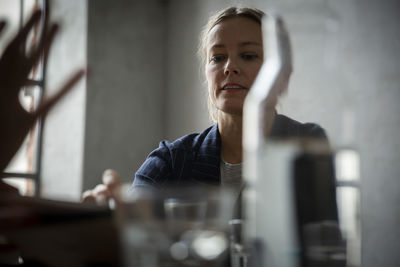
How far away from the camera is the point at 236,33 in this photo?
0.54 m

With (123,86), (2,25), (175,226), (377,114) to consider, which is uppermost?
(123,86)

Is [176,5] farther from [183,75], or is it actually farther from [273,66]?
[273,66]

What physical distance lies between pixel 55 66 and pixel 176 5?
0.98 meters

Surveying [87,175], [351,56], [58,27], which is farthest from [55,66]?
[58,27]

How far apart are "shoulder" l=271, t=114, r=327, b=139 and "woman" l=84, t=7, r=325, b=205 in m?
0.17

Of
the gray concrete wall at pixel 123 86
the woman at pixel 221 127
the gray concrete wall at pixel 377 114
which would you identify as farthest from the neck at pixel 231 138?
the gray concrete wall at pixel 123 86

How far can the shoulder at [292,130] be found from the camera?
187 mm

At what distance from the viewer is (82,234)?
0.19 meters

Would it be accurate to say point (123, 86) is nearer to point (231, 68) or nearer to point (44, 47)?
point (231, 68)

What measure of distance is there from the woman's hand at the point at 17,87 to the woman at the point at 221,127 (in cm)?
10

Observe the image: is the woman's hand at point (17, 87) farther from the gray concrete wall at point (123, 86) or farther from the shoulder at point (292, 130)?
the gray concrete wall at point (123, 86)

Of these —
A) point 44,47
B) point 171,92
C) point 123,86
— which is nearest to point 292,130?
point 44,47

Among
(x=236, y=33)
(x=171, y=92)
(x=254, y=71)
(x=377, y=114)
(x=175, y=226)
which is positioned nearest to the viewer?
(x=175, y=226)

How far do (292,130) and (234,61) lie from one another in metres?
0.29
